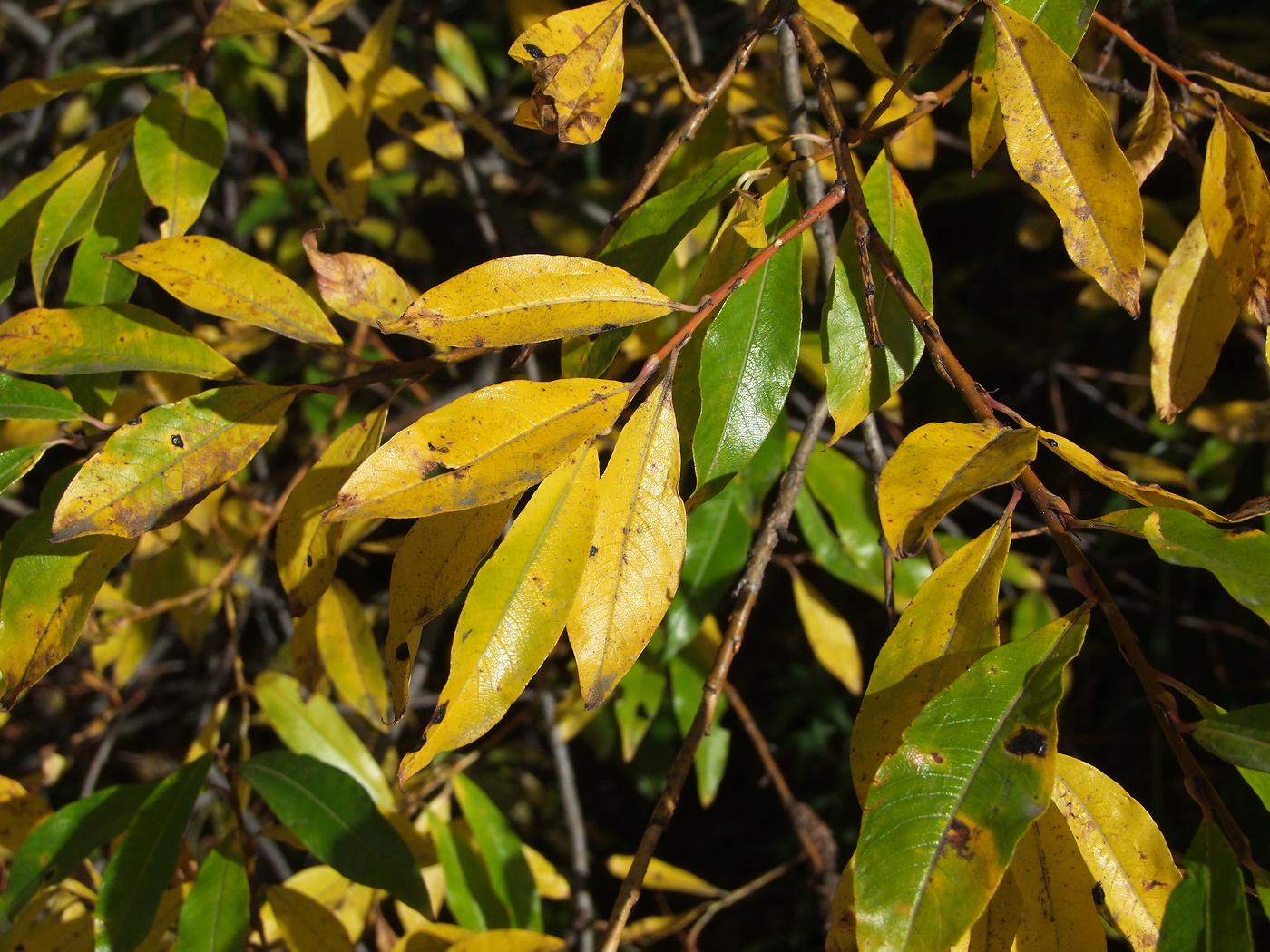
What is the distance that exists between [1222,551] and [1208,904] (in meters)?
0.20

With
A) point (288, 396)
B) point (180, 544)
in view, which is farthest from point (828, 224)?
point (180, 544)

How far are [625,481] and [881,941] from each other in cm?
28

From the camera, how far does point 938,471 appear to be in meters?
0.50

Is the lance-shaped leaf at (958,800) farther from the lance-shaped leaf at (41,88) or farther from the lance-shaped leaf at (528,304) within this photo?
the lance-shaped leaf at (41,88)

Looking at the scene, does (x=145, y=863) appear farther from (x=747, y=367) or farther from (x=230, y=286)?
(x=747, y=367)

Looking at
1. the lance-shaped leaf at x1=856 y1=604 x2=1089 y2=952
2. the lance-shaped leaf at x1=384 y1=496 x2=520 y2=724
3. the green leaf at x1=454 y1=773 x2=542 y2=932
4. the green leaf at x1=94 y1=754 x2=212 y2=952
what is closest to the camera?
the lance-shaped leaf at x1=856 y1=604 x2=1089 y2=952

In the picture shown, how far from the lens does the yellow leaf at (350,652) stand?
106 centimetres

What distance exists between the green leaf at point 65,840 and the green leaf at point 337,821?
119 millimetres

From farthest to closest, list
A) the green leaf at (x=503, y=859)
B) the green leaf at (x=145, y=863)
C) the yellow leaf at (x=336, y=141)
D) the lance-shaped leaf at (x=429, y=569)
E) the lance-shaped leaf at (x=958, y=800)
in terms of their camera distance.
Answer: the green leaf at (x=503, y=859), the yellow leaf at (x=336, y=141), the green leaf at (x=145, y=863), the lance-shaped leaf at (x=429, y=569), the lance-shaped leaf at (x=958, y=800)

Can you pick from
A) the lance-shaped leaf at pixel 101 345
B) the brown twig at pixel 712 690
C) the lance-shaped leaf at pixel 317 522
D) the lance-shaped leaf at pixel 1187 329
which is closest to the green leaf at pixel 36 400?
the lance-shaped leaf at pixel 101 345

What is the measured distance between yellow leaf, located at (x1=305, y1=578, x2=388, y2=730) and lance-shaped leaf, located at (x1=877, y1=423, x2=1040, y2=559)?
2.42 feet

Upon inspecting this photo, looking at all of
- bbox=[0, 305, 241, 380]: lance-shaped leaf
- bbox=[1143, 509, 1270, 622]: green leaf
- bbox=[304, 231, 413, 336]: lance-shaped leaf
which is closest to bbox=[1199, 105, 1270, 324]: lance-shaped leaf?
bbox=[1143, 509, 1270, 622]: green leaf

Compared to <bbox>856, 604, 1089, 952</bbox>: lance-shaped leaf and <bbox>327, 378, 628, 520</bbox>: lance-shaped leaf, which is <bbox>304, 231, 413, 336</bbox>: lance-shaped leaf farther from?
<bbox>856, 604, 1089, 952</bbox>: lance-shaped leaf

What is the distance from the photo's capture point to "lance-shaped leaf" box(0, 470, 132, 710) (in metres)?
0.64
